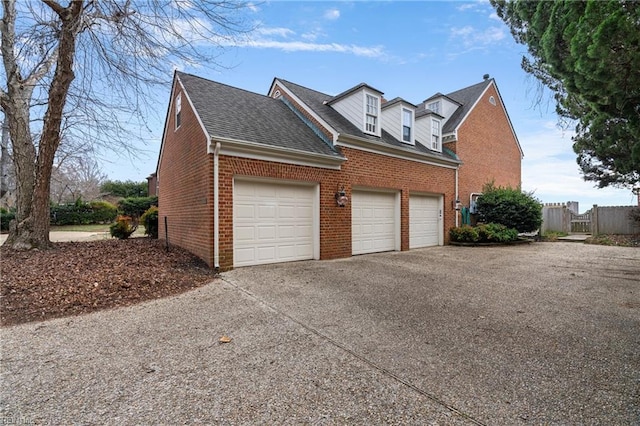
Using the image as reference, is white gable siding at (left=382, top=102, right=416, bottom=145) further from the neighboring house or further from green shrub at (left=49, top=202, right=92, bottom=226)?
green shrub at (left=49, top=202, right=92, bottom=226)

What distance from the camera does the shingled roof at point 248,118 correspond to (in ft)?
24.8

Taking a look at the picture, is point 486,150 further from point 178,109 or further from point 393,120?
point 178,109

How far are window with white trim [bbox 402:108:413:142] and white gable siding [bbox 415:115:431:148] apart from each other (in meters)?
1.15

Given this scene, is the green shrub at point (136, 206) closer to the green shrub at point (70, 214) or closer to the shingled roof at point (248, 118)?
the green shrub at point (70, 214)

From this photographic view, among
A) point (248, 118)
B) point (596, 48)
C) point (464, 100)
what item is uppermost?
point (464, 100)

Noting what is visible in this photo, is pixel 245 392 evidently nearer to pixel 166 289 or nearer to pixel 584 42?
pixel 166 289

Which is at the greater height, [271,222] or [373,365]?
[271,222]

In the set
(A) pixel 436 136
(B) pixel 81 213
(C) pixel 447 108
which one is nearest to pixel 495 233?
(A) pixel 436 136

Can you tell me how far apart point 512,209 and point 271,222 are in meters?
10.7

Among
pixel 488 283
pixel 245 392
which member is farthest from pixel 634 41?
pixel 245 392

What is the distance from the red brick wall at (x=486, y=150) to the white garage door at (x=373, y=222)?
4.59 metres

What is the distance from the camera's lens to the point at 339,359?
296cm

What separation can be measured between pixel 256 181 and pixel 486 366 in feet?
20.0

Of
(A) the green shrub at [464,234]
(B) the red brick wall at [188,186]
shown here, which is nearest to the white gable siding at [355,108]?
(B) the red brick wall at [188,186]
